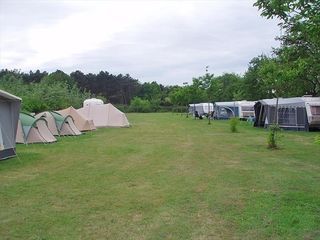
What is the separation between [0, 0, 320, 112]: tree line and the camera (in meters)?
6.07

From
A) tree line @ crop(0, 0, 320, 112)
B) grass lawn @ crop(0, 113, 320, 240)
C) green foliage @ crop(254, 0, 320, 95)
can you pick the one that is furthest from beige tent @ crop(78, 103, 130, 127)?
green foliage @ crop(254, 0, 320, 95)

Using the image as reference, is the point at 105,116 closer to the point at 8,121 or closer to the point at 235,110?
the point at 235,110

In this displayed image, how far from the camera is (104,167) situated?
41.1ft

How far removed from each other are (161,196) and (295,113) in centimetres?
2309

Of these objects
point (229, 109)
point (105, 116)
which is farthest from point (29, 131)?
point (229, 109)

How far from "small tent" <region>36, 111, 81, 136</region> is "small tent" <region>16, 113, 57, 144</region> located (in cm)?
354

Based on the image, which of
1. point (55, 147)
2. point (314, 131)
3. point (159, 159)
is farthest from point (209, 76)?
point (159, 159)

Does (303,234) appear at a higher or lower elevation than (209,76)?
lower

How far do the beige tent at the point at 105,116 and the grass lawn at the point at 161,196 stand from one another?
66.4 ft

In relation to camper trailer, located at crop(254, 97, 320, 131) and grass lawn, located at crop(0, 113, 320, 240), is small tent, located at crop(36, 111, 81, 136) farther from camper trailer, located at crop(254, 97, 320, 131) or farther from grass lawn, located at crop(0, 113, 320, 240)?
camper trailer, located at crop(254, 97, 320, 131)

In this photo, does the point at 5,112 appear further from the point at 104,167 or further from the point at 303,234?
the point at 303,234

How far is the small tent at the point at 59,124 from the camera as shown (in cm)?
2428

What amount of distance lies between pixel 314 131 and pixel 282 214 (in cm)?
2314

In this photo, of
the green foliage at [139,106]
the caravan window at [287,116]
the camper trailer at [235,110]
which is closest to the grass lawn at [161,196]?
the caravan window at [287,116]
